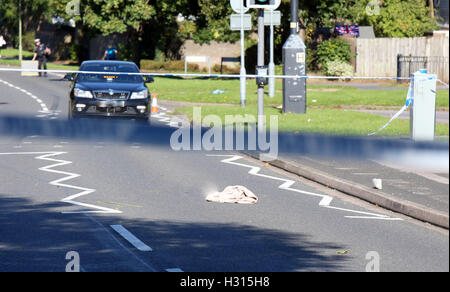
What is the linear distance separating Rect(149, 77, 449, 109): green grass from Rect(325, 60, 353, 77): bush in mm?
5018

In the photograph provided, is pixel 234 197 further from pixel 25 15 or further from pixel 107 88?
pixel 25 15

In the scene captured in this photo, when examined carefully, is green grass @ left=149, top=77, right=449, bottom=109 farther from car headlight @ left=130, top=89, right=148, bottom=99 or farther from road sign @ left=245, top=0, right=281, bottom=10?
car headlight @ left=130, top=89, right=148, bottom=99

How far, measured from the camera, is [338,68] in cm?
3988

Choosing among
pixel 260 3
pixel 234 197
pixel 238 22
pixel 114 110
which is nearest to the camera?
pixel 114 110

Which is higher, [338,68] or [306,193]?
[338,68]

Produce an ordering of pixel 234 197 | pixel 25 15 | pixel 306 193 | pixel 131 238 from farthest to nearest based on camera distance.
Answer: pixel 25 15, pixel 306 193, pixel 234 197, pixel 131 238

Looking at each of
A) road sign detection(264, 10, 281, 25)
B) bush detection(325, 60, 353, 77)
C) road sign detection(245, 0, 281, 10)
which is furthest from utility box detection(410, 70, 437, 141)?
bush detection(325, 60, 353, 77)

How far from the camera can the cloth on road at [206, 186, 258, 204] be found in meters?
10.4

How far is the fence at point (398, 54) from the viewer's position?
127 ft

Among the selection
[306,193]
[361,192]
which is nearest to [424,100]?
[361,192]

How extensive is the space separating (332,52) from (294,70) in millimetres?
19560
